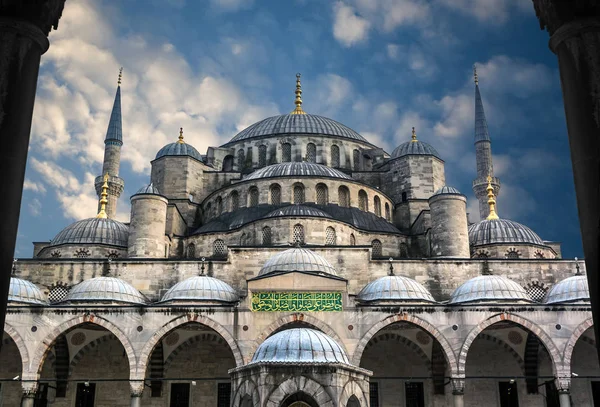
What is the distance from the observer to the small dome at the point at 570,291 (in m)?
18.8

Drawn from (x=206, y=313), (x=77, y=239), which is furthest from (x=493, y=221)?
(x=77, y=239)

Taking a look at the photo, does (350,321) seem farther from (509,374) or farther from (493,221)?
(493,221)

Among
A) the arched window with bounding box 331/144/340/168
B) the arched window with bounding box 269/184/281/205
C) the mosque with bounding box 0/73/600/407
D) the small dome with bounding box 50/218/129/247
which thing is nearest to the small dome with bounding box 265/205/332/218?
the mosque with bounding box 0/73/600/407

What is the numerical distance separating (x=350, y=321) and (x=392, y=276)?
2285mm

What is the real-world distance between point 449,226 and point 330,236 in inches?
152

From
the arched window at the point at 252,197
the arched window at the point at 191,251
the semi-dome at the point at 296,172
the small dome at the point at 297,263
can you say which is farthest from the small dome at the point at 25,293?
the semi-dome at the point at 296,172

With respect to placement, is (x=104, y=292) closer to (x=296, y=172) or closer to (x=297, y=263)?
(x=297, y=263)

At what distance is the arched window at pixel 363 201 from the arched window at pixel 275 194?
2906 millimetres

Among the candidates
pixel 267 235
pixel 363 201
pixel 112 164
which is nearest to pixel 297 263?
pixel 267 235

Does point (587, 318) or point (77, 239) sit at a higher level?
point (77, 239)

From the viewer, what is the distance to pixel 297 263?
750 inches

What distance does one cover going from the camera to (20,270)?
21.6 meters

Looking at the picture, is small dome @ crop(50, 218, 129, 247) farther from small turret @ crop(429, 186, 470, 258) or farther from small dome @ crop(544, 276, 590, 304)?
small dome @ crop(544, 276, 590, 304)

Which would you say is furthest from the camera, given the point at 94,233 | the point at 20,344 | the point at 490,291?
the point at 94,233
